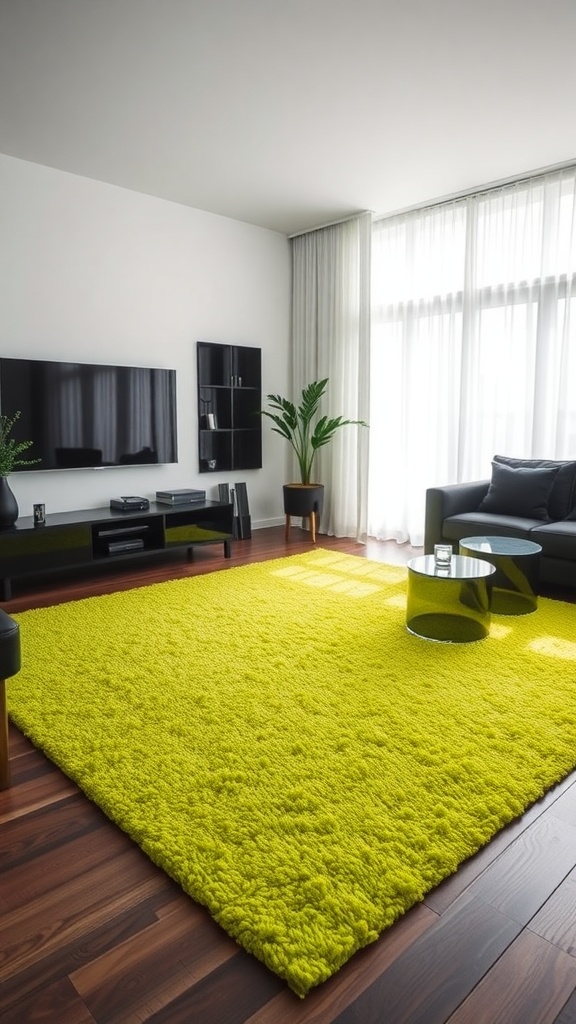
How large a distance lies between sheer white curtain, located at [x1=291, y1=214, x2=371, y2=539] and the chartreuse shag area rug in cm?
227

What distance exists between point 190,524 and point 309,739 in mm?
2767

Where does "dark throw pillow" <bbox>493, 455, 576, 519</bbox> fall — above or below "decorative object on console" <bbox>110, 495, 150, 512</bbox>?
above

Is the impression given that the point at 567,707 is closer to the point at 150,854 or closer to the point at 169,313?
the point at 150,854

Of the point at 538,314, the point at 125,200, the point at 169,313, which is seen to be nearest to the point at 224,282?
the point at 169,313

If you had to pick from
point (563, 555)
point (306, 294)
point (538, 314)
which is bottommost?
point (563, 555)

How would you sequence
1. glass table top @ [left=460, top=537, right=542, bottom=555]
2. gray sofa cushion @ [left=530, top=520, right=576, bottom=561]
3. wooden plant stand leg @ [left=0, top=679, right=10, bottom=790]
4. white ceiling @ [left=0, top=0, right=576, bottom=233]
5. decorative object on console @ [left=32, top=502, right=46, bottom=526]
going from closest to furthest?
wooden plant stand leg @ [left=0, top=679, right=10, bottom=790]
white ceiling @ [left=0, top=0, right=576, bottom=233]
glass table top @ [left=460, top=537, right=542, bottom=555]
gray sofa cushion @ [left=530, top=520, right=576, bottom=561]
decorative object on console @ [left=32, top=502, right=46, bottom=526]

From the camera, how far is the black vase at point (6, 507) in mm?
3662

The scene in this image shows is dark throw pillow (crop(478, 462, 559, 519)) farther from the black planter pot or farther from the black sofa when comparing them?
the black planter pot

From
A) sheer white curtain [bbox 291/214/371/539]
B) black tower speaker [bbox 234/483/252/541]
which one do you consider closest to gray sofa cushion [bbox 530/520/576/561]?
sheer white curtain [bbox 291/214/371/539]

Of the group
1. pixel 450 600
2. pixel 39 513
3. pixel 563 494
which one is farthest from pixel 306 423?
pixel 450 600

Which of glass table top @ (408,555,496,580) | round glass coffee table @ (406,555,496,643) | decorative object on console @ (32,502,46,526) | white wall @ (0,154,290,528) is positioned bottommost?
round glass coffee table @ (406,555,496,643)

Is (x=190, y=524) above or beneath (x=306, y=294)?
beneath

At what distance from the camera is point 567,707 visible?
224cm

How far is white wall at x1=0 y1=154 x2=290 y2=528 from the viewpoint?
4.15m
